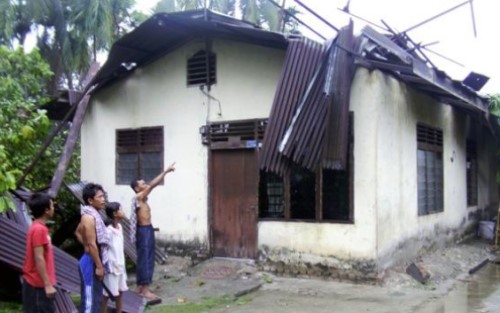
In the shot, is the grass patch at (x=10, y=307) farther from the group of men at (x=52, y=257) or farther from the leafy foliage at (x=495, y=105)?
the leafy foliage at (x=495, y=105)

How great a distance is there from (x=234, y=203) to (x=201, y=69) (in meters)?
2.61

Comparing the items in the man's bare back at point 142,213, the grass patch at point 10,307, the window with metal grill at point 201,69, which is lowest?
the grass patch at point 10,307

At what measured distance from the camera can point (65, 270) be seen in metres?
6.64

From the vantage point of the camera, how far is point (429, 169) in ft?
34.3

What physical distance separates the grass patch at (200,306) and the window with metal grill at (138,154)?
12.2 feet

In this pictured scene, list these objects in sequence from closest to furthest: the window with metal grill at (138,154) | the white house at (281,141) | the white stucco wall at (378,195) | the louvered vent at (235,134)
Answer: the white house at (281,141) < the white stucco wall at (378,195) < the louvered vent at (235,134) < the window with metal grill at (138,154)

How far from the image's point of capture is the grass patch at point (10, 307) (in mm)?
6617

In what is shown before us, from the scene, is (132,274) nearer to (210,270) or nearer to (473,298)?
(210,270)

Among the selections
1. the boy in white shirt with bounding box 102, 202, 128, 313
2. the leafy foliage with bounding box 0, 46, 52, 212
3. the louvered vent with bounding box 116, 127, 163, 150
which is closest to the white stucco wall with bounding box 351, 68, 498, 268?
the boy in white shirt with bounding box 102, 202, 128, 313

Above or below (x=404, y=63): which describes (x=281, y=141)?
below

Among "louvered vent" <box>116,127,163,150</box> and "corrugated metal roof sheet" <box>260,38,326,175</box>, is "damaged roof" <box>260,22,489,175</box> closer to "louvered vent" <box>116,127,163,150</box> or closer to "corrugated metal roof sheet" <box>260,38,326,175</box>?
"corrugated metal roof sheet" <box>260,38,326,175</box>

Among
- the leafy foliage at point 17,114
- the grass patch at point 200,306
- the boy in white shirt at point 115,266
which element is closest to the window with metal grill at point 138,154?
the leafy foliage at point 17,114

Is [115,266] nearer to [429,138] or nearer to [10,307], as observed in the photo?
[10,307]

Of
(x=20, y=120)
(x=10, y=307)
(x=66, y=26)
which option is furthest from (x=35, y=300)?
(x=66, y=26)
